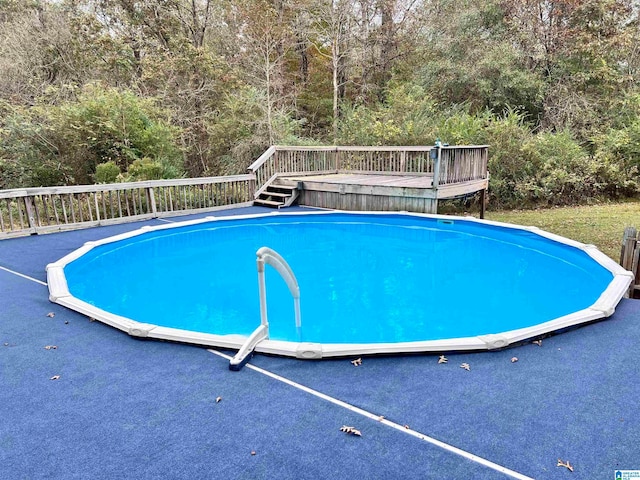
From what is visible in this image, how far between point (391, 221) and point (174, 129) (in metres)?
7.03

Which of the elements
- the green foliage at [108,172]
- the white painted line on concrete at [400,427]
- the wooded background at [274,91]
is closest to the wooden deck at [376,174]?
the wooded background at [274,91]

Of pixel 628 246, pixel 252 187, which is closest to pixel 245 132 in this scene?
pixel 252 187

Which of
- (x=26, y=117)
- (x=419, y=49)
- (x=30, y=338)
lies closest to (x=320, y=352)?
(x=30, y=338)

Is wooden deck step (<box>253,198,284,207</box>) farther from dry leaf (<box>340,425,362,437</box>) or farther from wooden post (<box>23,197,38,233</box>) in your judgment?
dry leaf (<box>340,425,362,437</box>)

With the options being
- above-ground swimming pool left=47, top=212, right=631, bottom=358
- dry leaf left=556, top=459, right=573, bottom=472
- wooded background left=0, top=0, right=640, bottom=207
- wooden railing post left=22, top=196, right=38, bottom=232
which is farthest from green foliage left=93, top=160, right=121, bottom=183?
dry leaf left=556, top=459, right=573, bottom=472

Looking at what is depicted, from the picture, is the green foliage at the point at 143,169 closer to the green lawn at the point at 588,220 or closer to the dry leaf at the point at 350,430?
the green lawn at the point at 588,220

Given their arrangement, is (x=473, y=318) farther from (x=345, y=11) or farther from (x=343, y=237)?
(x=345, y=11)

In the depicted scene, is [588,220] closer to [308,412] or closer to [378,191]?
[378,191]

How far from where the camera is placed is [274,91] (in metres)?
14.9

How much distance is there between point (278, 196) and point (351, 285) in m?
5.00

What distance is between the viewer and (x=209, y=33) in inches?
619

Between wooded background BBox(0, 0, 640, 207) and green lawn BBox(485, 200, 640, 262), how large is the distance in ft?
2.24

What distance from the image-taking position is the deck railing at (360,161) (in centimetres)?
883

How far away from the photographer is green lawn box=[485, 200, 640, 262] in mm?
7287
